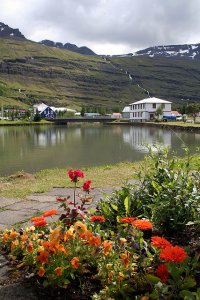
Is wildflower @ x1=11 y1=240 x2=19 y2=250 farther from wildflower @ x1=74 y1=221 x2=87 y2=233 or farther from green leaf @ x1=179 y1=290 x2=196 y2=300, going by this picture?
green leaf @ x1=179 y1=290 x2=196 y2=300

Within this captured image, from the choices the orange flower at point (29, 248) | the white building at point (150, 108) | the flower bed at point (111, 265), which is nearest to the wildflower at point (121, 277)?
the flower bed at point (111, 265)

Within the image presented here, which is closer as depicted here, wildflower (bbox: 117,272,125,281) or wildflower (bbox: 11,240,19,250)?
wildflower (bbox: 117,272,125,281)

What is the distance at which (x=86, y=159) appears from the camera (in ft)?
80.3

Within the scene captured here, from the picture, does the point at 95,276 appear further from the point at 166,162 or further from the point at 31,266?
the point at 166,162

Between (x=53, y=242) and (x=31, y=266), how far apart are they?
55 centimetres

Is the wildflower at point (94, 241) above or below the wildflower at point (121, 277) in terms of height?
above

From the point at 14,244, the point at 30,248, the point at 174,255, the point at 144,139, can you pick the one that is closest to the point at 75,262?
the point at 30,248

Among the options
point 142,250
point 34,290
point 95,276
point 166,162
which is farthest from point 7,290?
point 166,162

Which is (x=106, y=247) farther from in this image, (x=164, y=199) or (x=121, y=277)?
(x=164, y=199)

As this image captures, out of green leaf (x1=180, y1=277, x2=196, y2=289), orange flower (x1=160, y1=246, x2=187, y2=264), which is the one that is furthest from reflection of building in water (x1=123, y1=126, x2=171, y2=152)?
orange flower (x1=160, y1=246, x2=187, y2=264)

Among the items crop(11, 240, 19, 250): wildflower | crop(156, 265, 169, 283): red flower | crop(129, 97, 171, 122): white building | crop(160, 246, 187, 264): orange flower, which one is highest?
crop(129, 97, 171, 122): white building

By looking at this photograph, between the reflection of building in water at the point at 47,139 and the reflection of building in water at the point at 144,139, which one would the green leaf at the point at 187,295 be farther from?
the reflection of building in water at the point at 47,139

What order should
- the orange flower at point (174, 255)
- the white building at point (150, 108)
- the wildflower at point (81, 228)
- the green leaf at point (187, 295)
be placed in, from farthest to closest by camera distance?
the white building at point (150, 108) < the wildflower at point (81, 228) < the orange flower at point (174, 255) < the green leaf at point (187, 295)

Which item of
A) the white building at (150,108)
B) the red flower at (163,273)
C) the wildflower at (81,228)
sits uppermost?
the white building at (150,108)
